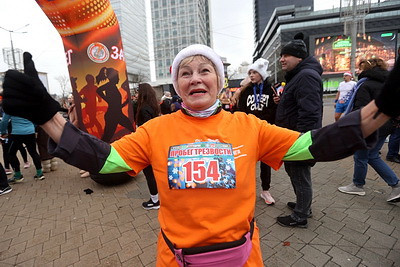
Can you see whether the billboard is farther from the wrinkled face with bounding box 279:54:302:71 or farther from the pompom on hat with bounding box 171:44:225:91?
Answer: the pompom on hat with bounding box 171:44:225:91

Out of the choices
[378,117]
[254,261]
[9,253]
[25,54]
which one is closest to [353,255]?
[254,261]

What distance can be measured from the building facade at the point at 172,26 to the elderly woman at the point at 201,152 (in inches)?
2774

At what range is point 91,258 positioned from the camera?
257cm

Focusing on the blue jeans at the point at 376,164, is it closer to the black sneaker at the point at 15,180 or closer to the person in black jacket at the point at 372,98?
the person in black jacket at the point at 372,98

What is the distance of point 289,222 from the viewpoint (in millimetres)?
2943

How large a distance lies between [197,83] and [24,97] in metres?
0.79

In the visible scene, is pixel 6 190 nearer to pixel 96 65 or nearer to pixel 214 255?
pixel 96 65

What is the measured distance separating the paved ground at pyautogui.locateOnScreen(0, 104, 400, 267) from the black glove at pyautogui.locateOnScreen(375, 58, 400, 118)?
77.7 inches

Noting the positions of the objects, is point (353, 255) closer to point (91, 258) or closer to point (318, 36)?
point (91, 258)

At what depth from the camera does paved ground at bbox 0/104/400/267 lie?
2.46 m

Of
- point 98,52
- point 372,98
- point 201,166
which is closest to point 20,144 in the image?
point 98,52

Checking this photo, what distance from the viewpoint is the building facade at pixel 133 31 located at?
79.5 metres

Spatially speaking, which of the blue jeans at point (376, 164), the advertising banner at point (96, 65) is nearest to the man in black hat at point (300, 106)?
the blue jeans at point (376, 164)

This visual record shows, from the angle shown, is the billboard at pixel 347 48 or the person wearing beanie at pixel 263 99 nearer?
the person wearing beanie at pixel 263 99
